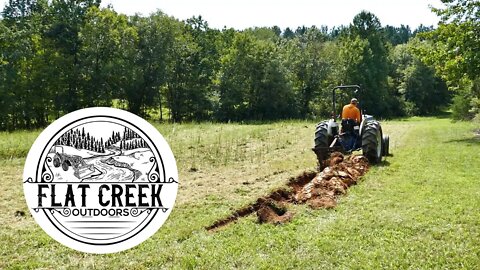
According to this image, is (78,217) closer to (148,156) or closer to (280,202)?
(148,156)

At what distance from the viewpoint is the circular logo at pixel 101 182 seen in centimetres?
460

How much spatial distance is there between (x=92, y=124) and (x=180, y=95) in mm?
36947

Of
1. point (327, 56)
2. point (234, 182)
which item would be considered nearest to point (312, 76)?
point (327, 56)

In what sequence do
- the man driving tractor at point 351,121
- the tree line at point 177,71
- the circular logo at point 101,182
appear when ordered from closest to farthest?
the circular logo at point 101,182 < the man driving tractor at point 351,121 < the tree line at point 177,71

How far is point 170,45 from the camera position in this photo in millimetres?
39531

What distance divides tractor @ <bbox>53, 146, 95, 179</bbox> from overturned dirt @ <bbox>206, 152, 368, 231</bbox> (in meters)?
2.47

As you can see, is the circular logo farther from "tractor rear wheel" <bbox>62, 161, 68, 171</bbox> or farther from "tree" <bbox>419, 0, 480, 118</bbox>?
"tree" <bbox>419, 0, 480, 118</bbox>

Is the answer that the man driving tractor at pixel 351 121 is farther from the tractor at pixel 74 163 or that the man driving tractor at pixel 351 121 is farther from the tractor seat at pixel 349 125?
the tractor at pixel 74 163

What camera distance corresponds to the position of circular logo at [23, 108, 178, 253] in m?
4.60

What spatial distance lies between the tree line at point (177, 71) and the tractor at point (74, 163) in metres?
20.5

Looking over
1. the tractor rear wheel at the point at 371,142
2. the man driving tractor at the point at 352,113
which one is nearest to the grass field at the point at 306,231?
the tractor rear wheel at the point at 371,142

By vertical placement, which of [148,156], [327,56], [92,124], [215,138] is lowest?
[215,138]

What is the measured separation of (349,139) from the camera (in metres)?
12.2

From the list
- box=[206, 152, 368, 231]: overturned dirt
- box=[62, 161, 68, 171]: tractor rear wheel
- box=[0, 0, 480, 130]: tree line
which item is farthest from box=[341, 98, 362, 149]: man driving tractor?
box=[0, 0, 480, 130]: tree line
